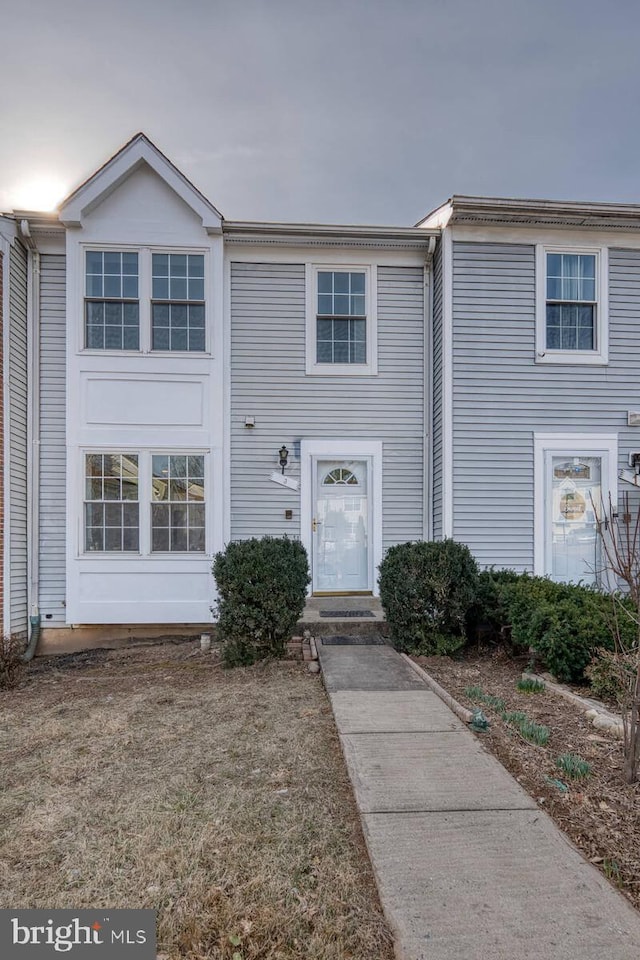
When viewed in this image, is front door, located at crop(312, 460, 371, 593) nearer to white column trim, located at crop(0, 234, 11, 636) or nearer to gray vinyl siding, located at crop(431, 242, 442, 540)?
gray vinyl siding, located at crop(431, 242, 442, 540)

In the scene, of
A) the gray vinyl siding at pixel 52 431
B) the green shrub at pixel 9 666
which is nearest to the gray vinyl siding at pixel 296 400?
the gray vinyl siding at pixel 52 431

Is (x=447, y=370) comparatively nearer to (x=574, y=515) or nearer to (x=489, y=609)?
(x=574, y=515)

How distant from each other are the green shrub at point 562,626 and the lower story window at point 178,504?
14.2 feet

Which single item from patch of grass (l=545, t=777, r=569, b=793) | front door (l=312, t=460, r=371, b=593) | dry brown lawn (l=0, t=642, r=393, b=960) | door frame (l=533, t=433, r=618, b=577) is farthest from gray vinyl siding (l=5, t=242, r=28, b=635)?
door frame (l=533, t=433, r=618, b=577)

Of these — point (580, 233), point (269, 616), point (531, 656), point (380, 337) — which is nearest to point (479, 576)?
point (531, 656)

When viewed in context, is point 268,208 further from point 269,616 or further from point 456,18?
point 269,616

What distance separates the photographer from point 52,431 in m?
7.58

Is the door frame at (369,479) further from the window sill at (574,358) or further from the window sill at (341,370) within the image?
the window sill at (574,358)

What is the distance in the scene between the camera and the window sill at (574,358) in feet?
25.2

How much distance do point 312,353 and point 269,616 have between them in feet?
13.4

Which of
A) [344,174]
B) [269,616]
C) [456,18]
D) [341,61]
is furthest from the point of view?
[344,174]

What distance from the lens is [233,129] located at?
10.9 meters

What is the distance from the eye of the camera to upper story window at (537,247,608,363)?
7680 mm

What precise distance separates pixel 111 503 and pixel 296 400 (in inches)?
119
